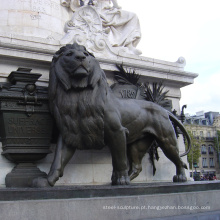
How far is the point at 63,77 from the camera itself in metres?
5.12

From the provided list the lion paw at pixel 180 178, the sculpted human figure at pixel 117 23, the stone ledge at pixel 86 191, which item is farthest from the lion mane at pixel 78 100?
the sculpted human figure at pixel 117 23

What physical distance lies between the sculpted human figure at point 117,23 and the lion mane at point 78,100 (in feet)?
8.72

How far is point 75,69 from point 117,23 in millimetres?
3283

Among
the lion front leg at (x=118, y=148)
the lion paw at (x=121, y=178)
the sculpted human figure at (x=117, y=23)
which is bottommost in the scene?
the lion paw at (x=121, y=178)

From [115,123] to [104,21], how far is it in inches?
134

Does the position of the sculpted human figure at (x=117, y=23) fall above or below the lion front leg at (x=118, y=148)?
above

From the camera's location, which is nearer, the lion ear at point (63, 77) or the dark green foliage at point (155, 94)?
the lion ear at point (63, 77)

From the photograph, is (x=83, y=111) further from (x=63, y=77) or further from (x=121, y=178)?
(x=121, y=178)

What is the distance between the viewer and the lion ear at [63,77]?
508 cm

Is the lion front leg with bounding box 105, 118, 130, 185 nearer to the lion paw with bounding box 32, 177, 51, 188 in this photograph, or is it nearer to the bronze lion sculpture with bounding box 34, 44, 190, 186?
the bronze lion sculpture with bounding box 34, 44, 190, 186

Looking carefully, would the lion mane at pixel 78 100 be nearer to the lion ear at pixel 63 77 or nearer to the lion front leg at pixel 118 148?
the lion ear at pixel 63 77

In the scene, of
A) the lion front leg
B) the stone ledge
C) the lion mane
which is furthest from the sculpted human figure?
the stone ledge

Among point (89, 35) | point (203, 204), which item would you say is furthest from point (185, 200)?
point (89, 35)

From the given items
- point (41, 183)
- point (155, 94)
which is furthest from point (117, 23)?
point (41, 183)
